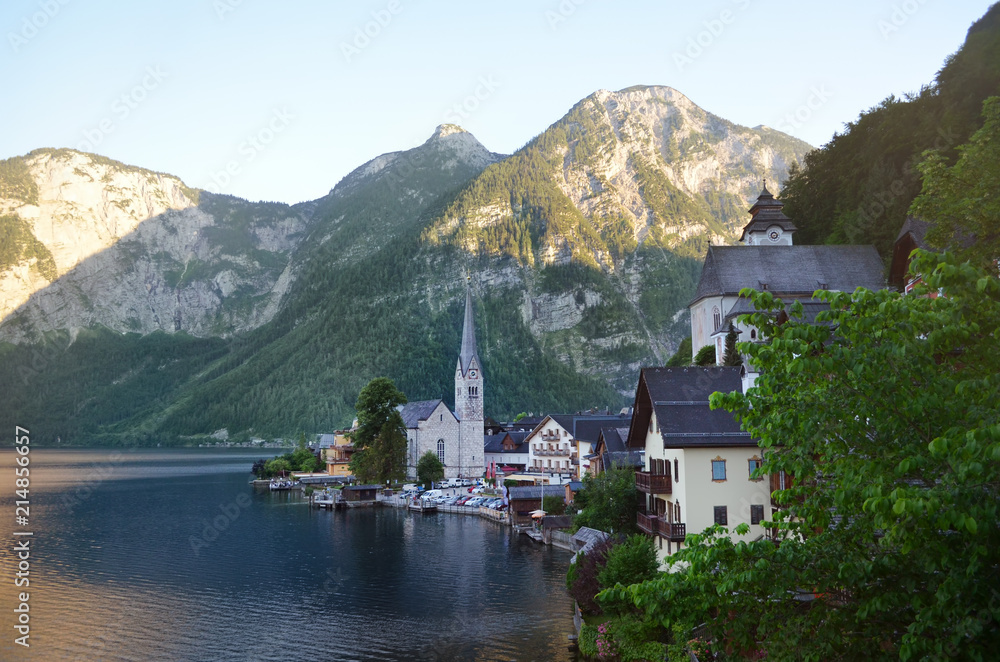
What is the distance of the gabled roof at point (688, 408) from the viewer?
36781 mm

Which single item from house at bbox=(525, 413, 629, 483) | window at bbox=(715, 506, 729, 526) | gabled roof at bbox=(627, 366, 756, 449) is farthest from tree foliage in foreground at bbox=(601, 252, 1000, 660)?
house at bbox=(525, 413, 629, 483)

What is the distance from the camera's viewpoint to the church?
121 meters

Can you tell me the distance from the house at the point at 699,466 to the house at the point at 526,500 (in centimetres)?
3985

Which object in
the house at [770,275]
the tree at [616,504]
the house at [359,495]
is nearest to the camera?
the tree at [616,504]

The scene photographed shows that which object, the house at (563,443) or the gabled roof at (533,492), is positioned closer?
the gabled roof at (533,492)

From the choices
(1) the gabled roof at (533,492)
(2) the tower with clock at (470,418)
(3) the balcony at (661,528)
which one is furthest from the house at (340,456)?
(3) the balcony at (661,528)

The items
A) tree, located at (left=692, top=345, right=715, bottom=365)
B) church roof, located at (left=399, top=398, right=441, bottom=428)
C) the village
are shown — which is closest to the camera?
the village

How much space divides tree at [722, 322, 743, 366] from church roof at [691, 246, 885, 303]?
28.2 ft

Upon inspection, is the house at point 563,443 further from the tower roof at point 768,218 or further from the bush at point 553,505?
the tower roof at point 768,218

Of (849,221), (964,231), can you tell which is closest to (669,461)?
(964,231)

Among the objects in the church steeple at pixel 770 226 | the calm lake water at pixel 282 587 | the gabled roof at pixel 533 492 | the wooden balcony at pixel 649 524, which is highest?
the church steeple at pixel 770 226

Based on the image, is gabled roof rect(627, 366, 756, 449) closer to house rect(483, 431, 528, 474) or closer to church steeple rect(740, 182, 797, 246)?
church steeple rect(740, 182, 797, 246)

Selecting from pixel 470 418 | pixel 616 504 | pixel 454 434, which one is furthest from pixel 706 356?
pixel 454 434

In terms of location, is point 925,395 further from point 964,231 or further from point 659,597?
point 964,231
